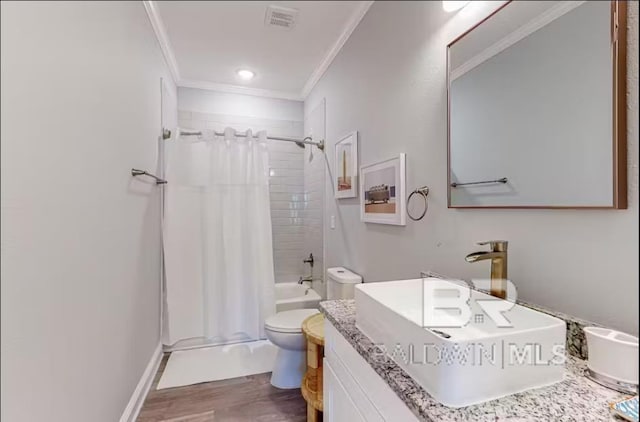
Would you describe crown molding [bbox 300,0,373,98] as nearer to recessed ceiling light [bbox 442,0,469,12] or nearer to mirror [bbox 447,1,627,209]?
recessed ceiling light [bbox 442,0,469,12]

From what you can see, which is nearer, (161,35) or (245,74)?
(161,35)

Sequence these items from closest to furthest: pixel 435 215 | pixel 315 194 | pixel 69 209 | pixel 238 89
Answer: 1. pixel 69 209
2. pixel 435 215
3. pixel 315 194
4. pixel 238 89

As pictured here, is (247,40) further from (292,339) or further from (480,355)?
(480,355)

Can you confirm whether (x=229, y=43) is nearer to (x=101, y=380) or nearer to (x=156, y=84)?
(x=156, y=84)

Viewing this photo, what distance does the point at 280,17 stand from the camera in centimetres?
199

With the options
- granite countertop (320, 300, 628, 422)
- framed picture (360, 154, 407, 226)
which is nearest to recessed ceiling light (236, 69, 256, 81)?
framed picture (360, 154, 407, 226)

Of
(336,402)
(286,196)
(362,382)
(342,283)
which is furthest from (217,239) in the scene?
(362,382)

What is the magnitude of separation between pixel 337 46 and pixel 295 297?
7.59ft

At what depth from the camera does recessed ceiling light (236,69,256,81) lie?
2793 mm

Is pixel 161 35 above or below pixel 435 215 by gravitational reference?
above

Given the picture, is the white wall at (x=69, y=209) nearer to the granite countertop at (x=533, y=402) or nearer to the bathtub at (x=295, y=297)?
the granite countertop at (x=533, y=402)

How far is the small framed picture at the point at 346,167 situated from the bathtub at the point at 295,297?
1.04 m

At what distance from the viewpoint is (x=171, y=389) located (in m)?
1.94

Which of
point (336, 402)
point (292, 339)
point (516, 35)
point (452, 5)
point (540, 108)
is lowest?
point (292, 339)
